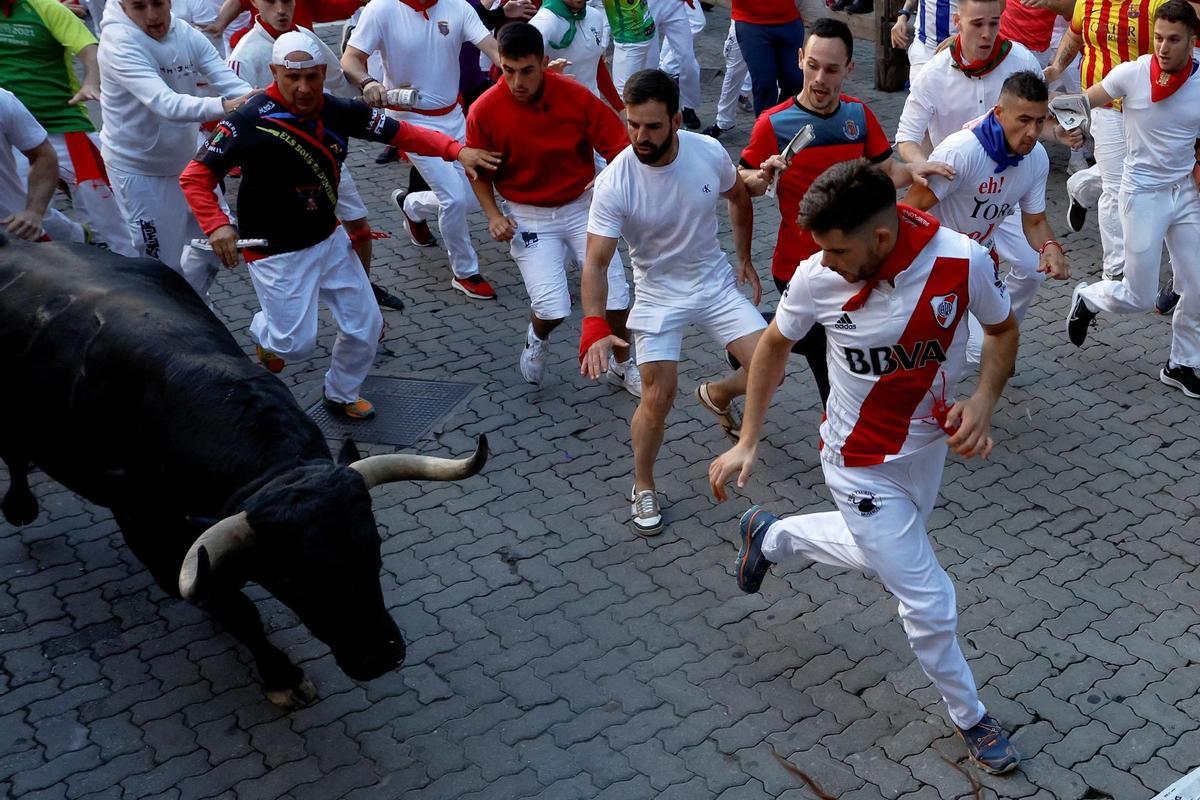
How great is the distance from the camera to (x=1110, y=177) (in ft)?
27.1

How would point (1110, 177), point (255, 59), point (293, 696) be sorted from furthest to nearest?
point (255, 59) → point (1110, 177) → point (293, 696)

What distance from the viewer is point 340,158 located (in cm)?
733

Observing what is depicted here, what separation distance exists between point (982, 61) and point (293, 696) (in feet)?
17.9

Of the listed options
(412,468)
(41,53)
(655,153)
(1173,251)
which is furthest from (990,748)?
(41,53)

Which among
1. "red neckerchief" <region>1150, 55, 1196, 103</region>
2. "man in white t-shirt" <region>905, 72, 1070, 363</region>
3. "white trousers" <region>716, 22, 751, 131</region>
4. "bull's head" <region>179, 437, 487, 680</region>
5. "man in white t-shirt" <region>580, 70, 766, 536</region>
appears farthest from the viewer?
"white trousers" <region>716, 22, 751, 131</region>

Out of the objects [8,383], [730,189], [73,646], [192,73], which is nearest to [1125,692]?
[730,189]

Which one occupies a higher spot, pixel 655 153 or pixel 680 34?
pixel 655 153

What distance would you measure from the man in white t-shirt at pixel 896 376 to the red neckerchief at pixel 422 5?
5.45 m

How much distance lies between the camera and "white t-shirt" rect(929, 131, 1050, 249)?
688 centimetres

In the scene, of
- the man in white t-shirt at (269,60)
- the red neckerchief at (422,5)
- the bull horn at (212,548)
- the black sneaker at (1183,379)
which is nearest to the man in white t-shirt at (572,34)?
the red neckerchief at (422,5)

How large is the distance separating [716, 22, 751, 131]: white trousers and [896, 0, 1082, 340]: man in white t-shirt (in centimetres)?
394

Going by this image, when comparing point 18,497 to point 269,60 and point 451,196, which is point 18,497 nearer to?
point 451,196

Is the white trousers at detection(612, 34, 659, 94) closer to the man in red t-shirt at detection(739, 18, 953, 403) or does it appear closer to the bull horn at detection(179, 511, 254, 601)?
the man in red t-shirt at detection(739, 18, 953, 403)

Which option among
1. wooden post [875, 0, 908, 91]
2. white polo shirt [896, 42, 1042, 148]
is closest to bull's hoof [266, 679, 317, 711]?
white polo shirt [896, 42, 1042, 148]
